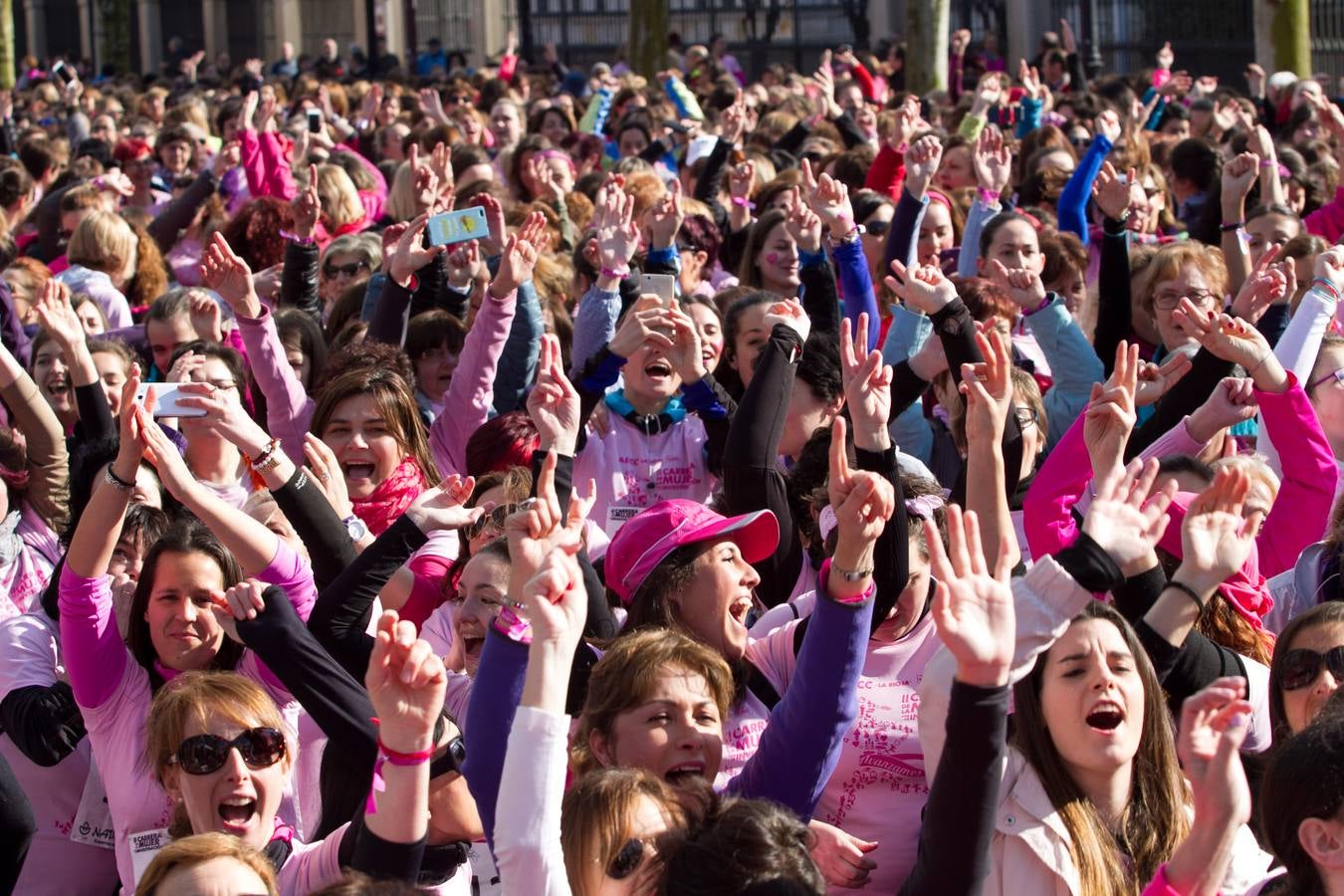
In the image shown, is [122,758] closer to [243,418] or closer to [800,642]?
[243,418]

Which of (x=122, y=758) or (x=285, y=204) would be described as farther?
(x=285, y=204)

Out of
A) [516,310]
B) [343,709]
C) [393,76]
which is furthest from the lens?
[393,76]

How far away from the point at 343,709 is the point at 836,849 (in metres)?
1.12

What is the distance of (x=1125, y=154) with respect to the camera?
10383mm

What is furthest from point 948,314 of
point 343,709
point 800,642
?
point 343,709

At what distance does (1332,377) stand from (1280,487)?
63 centimetres

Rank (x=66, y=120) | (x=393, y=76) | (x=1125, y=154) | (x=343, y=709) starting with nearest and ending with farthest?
(x=343, y=709), (x=1125, y=154), (x=66, y=120), (x=393, y=76)

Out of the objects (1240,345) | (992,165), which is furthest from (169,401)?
(992,165)

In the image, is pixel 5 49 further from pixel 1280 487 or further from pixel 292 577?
pixel 1280 487

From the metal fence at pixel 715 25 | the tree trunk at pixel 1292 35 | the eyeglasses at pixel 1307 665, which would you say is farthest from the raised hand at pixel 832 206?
the metal fence at pixel 715 25

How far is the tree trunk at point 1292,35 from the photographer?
17.7 meters

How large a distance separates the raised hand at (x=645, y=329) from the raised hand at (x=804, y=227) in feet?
4.69

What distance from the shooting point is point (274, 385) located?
20.7 feet

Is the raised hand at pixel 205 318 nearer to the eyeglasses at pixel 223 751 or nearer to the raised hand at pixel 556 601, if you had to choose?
the eyeglasses at pixel 223 751
